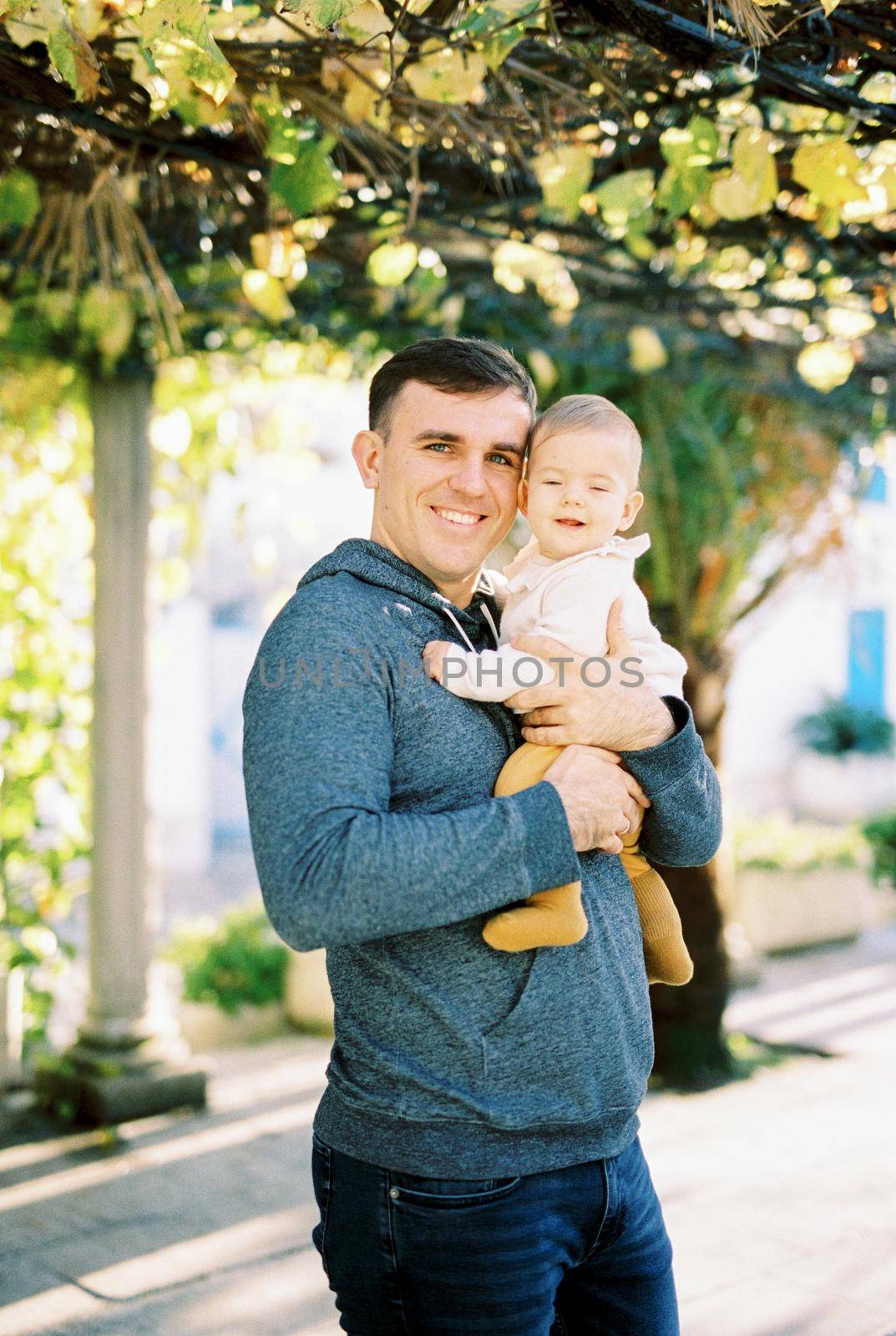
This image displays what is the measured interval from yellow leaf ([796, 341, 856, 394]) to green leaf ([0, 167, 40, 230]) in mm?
2800

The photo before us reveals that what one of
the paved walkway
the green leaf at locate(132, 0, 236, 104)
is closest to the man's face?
the green leaf at locate(132, 0, 236, 104)

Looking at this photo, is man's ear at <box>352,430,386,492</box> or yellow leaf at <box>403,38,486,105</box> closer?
man's ear at <box>352,430,386,492</box>

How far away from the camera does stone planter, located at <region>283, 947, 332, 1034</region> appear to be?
6.05 metres

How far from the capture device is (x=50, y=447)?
16.9 ft

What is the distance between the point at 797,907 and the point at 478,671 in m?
6.86

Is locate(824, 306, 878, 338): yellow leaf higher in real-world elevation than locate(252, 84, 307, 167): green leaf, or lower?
higher

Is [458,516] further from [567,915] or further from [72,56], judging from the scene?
[72,56]

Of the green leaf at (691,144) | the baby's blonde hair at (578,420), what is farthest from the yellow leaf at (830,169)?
the baby's blonde hair at (578,420)

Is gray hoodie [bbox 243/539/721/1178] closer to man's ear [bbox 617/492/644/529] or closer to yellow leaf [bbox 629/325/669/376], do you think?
man's ear [bbox 617/492/644/529]

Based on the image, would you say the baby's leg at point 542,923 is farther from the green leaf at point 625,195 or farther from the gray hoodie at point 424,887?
the green leaf at point 625,195

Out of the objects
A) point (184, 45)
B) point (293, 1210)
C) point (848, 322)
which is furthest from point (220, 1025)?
point (184, 45)

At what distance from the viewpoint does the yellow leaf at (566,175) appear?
113 inches

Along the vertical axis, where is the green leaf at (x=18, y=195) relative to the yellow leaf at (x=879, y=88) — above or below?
below

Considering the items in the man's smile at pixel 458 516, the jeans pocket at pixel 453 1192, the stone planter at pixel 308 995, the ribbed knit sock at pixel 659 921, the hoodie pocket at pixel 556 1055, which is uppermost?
the man's smile at pixel 458 516
